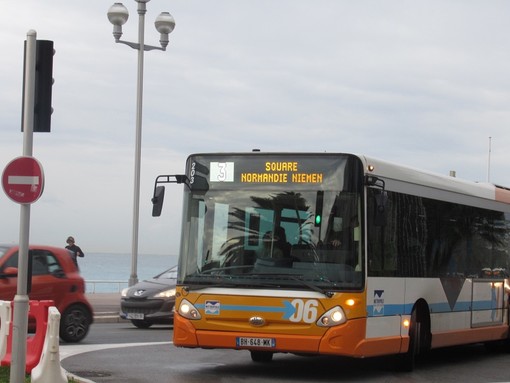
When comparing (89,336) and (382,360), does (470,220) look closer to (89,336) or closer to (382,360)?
(382,360)

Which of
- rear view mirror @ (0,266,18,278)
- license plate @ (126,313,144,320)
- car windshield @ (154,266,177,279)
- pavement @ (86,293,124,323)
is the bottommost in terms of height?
pavement @ (86,293,124,323)

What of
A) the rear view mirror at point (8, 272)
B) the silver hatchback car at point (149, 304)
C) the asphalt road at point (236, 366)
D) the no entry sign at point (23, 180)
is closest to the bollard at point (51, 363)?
the asphalt road at point (236, 366)

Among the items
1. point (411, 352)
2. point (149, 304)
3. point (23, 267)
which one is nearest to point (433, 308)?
point (411, 352)

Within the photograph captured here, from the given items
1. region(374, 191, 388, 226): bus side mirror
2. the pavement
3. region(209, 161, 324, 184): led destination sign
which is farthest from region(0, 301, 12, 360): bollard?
the pavement

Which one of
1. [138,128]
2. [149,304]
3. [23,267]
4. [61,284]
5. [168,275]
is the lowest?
[149,304]

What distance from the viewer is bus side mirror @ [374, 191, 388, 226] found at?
1362cm

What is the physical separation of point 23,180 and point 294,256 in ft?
12.8

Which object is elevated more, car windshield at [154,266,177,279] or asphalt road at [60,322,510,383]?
car windshield at [154,266,177,279]

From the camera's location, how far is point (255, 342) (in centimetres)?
1360

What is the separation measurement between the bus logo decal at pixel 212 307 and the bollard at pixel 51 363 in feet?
7.93

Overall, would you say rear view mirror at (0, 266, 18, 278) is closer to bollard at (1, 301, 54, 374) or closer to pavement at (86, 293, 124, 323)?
bollard at (1, 301, 54, 374)

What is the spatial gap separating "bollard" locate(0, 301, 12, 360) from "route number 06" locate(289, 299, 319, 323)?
338cm

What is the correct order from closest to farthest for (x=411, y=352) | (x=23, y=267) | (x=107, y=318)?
1. (x=23, y=267)
2. (x=411, y=352)
3. (x=107, y=318)

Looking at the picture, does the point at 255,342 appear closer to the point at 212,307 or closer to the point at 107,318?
the point at 212,307
